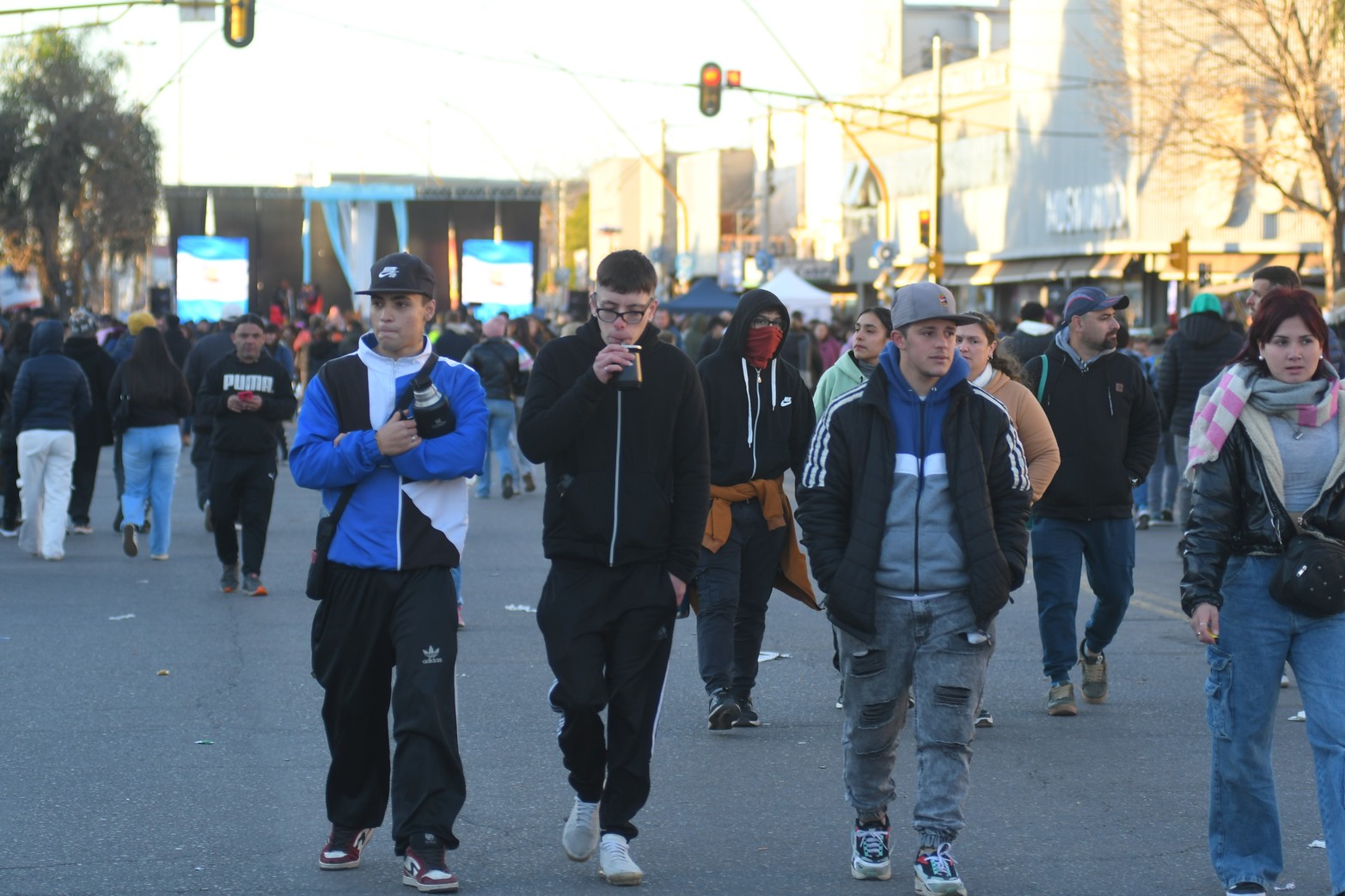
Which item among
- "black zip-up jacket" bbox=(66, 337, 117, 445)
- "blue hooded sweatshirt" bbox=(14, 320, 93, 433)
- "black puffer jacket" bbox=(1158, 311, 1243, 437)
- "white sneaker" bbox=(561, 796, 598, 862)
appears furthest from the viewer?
"black zip-up jacket" bbox=(66, 337, 117, 445)

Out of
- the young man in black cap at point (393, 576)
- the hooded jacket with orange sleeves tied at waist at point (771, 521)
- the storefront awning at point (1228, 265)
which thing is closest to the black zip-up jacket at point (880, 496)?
the young man in black cap at point (393, 576)

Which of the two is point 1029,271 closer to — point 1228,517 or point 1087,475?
point 1087,475

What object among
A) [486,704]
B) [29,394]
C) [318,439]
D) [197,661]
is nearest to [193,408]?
[29,394]

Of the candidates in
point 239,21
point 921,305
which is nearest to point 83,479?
point 239,21

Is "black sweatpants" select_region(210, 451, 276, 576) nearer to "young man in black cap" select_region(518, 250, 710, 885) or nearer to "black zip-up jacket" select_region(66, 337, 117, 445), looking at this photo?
"black zip-up jacket" select_region(66, 337, 117, 445)

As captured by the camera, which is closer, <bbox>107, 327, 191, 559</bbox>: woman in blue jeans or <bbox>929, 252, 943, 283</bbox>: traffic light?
<bbox>107, 327, 191, 559</bbox>: woman in blue jeans

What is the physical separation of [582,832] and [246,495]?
6790mm

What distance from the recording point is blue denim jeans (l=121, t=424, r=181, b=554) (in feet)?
44.3

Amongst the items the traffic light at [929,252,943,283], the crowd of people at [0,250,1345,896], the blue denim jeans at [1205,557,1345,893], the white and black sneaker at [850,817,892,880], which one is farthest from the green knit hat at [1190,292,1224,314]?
the traffic light at [929,252,943,283]

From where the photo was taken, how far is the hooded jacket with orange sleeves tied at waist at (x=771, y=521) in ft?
26.0

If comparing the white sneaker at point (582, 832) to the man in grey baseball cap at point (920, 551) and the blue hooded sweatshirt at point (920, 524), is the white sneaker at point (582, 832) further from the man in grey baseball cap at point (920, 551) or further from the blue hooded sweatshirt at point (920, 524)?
the blue hooded sweatshirt at point (920, 524)

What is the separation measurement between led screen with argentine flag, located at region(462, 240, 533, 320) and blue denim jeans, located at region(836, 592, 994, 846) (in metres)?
35.4

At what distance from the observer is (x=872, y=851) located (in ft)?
18.6

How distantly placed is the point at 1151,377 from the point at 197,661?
10.8 metres
